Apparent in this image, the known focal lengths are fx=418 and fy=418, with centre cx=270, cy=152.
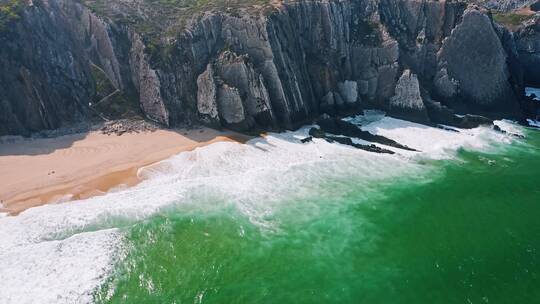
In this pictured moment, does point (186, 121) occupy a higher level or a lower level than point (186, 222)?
higher

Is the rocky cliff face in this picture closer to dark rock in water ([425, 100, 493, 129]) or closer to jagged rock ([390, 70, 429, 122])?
jagged rock ([390, 70, 429, 122])

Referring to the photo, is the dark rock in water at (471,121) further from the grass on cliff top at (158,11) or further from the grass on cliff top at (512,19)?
the grass on cliff top at (158,11)

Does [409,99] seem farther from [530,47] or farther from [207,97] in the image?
[530,47]

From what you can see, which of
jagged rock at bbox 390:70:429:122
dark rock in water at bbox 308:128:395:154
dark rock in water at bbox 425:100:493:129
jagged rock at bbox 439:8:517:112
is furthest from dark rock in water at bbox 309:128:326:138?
jagged rock at bbox 439:8:517:112

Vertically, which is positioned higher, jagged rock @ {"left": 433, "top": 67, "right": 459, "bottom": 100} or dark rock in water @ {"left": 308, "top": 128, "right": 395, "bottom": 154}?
jagged rock @ {"left": 433, "top": 67, "right": 459, "bottom": 100}

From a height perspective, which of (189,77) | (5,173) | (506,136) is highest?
(189,77)

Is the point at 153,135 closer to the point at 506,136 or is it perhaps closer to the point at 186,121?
the point at 186,121

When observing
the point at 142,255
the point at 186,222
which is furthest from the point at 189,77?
the point at 142,255
